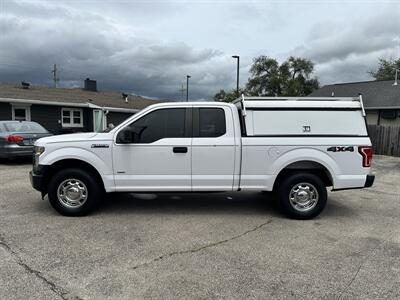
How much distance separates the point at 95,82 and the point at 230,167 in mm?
27182

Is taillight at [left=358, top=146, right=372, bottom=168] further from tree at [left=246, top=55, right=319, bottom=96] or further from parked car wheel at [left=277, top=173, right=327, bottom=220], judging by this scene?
tree at [left=246, top=55, right=319, bottom=96]

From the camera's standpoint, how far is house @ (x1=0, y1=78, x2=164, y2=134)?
19.3 metres

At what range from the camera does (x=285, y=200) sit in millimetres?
5734

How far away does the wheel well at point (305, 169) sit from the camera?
18.8 feet

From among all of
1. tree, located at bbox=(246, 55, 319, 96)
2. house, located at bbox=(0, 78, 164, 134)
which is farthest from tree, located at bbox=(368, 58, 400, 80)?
house, located at bbox=(0, 78, 164, 134)

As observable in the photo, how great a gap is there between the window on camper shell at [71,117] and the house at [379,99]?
60.9 feet

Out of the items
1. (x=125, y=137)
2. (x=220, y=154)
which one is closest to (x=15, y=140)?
(x=125, y=137)

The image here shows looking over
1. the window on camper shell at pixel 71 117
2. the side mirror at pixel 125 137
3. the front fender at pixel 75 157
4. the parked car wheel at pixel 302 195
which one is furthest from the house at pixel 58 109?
the parked car wheel at pixel 302 195

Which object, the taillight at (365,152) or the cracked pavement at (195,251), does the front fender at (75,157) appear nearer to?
the cracked pavement at (195,251)

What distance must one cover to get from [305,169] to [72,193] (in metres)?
3.95

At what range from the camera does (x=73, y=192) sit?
5.66 meters

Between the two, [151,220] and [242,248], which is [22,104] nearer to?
[151,220]

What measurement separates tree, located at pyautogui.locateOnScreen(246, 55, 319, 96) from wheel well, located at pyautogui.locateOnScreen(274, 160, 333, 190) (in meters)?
36.2

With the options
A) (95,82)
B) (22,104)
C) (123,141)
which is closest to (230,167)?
(123,141)
